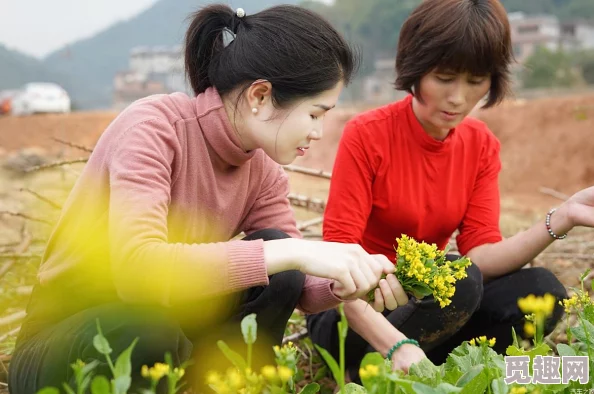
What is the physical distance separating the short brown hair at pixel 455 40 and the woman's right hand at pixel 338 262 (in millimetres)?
762

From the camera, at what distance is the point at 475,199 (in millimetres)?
2238

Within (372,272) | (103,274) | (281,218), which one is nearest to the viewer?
(372,272)

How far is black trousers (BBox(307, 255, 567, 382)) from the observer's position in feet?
6.45

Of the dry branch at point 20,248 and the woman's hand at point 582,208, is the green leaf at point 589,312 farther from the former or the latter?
the dry branch at point 20,248

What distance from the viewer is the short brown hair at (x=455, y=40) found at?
2.00m

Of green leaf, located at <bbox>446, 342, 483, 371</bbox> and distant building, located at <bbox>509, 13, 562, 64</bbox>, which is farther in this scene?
distant building, located at <bbox>509, 13, 562, 64</bbox>

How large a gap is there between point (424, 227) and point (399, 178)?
16 cm

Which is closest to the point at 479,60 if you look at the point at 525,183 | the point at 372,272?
the point at 372,272

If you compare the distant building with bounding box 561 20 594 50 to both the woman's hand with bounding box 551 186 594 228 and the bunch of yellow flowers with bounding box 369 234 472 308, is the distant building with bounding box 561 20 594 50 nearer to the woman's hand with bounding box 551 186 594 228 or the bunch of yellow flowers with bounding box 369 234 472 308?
the woman's hand with bounding box 551 186 594 228

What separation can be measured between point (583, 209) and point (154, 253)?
43.1 inches

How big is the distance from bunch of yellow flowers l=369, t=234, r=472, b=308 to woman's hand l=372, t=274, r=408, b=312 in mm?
15

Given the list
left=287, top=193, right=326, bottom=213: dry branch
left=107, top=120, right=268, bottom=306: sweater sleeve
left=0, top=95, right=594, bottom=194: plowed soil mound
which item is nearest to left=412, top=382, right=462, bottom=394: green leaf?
left=107, top=120, right=268, bottom=306: sweater sleeve

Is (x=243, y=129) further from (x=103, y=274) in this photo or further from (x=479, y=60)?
(x=479, y=60)

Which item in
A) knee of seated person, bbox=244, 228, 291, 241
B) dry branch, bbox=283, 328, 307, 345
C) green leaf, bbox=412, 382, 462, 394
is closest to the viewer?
green leaf, bbox=412, 382, 462, 394
